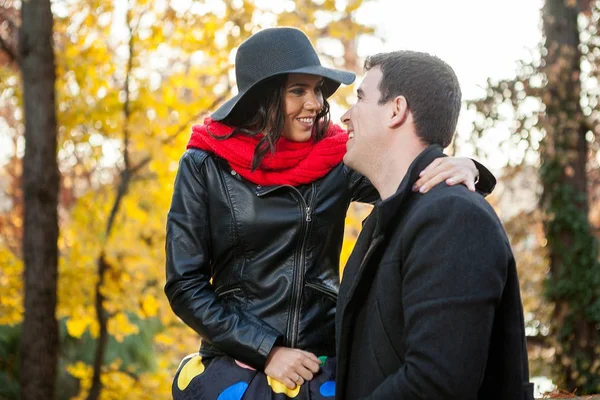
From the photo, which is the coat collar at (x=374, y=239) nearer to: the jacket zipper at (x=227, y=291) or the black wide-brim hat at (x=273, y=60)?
the jacket zipper at (x=227, y=291)

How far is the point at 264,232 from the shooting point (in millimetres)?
2439

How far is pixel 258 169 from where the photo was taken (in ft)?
8.24

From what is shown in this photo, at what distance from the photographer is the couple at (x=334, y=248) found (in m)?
1.71

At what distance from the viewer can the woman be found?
7.69 ft

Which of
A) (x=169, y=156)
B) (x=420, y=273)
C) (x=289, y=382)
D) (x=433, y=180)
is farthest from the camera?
Result: (x=169, y=156)

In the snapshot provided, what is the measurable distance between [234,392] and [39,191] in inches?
178

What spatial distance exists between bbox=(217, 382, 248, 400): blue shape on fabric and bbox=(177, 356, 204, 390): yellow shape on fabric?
137mm

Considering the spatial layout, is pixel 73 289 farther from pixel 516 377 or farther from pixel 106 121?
pixel 516 377

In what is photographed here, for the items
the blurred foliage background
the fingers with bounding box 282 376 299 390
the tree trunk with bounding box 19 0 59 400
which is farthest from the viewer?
the blurred foliage background

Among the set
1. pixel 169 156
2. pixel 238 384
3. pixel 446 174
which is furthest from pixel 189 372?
pixel 169 156

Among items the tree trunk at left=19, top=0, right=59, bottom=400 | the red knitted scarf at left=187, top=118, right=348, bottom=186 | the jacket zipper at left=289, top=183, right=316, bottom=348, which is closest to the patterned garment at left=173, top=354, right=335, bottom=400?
the jacket zipper at left=289, top=183, right=316, bottom=348

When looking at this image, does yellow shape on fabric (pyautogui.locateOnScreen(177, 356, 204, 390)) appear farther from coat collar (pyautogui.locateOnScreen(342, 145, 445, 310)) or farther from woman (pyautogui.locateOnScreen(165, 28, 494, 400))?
coat collar (pyautogui.locateOnScreen(342, 145, 445, 310))

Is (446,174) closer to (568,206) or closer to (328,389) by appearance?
(328,389)

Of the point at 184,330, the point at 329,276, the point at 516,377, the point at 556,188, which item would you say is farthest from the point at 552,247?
the point at 516,377
